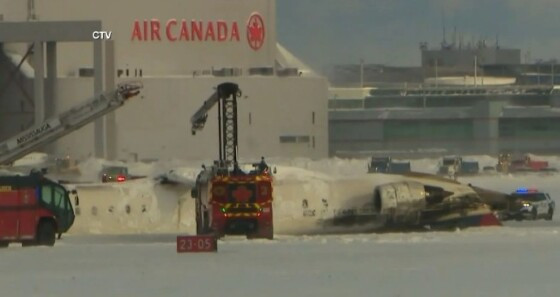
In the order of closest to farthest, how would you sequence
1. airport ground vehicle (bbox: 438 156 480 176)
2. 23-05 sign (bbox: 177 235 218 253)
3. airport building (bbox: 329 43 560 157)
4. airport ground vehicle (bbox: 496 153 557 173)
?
23-05 sign (bbox: 177 235 218 253) < airport ground vehicle (bbox: 438 156 480 176) < airport ground vehicle (bbox: 496 153 557 173) < airport building (bbox: 329 43 560 157)

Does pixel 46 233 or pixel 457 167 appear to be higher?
pixel 457 167

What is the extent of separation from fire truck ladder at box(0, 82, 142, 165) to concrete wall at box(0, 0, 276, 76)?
2484cm

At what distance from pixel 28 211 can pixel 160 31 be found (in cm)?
5129

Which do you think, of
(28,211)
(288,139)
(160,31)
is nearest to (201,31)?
(160,31)

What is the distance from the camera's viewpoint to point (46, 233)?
40.0 m

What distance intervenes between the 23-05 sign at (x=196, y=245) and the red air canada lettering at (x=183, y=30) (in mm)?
58321

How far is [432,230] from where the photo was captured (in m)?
44.1

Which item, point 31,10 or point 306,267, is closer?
point 306,267

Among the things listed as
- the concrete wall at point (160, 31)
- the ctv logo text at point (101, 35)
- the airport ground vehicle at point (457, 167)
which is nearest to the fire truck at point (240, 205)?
the ctv logo text at point (101, 35)

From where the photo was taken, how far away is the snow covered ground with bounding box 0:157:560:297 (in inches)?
938

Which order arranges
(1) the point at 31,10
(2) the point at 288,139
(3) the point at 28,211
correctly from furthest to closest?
1. (2) the point at 288,139
2. (1) the point at 31,10
3. (3) the point at 28,211

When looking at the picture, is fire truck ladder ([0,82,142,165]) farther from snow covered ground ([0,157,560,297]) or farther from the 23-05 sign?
the 23-05 sign

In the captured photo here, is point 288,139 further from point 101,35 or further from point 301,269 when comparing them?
point 301,269

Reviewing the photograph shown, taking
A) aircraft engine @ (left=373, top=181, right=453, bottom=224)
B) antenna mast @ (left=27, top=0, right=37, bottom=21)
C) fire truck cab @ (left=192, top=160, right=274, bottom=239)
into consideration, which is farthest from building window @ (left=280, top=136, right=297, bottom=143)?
fire truck cab @ (left=192, top=160, right=274, bottom=239)
